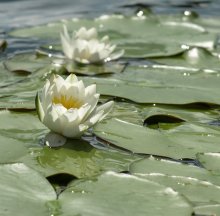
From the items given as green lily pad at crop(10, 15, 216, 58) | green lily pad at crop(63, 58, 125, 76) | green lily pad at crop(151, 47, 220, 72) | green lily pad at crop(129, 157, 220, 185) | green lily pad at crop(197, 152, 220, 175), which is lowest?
green lily pad at crop(10, 15, 216, 58)

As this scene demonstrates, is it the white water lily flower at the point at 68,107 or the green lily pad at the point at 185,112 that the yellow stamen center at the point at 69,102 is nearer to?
the white water lily flower at the point at 68,107

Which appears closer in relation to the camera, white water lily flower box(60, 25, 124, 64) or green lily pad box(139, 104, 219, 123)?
green lily pad box(139, 104, 219, 123)

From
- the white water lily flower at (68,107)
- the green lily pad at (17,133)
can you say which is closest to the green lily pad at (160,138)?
the white water lily flower at (68,107)

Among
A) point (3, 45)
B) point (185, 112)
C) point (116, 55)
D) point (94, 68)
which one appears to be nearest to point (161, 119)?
point (185, 112)

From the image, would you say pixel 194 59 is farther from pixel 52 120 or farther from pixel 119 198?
pixel 119 198

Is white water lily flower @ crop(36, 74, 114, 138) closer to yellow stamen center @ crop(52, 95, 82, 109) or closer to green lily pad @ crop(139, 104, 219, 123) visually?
yellow stamen center @ crop(52, 95, 82, 109)

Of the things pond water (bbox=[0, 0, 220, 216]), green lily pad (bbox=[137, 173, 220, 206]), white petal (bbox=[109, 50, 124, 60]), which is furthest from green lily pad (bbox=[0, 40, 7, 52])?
green lily pad (bbox=[137, 173, 220, 206])

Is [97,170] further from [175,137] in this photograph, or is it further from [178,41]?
[178,41]
